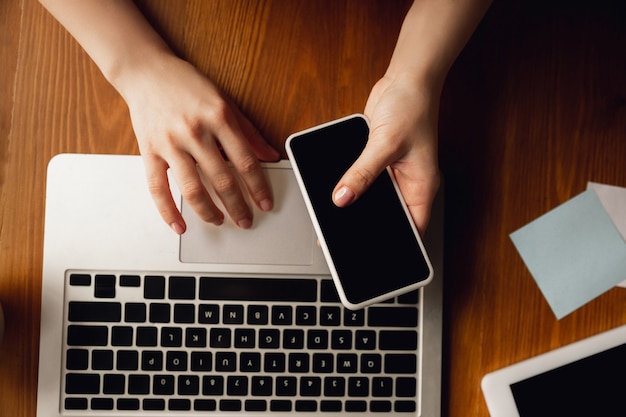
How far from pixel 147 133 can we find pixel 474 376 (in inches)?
18.0

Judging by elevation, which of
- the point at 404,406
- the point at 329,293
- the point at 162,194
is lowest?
the point at 404,406

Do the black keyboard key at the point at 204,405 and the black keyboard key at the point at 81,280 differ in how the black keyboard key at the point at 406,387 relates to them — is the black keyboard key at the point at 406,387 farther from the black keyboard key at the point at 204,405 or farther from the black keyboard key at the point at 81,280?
the black keyboard key at the point at 81,280

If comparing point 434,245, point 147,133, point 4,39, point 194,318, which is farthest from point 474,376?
point 4,39

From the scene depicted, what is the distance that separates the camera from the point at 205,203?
0.57 meters

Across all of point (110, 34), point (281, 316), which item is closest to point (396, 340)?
point (281, 316)

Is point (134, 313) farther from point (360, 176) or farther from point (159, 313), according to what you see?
point (360, 176)

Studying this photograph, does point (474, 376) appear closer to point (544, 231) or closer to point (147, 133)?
point (544, 231)

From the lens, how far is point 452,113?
0.63 metres

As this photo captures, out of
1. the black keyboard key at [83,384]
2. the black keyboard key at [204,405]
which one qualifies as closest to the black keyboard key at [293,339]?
the black keyboard key at [204,405]

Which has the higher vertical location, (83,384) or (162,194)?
(162,194)

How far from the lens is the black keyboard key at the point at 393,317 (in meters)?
0.59

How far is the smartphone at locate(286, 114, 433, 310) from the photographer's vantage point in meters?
0.53

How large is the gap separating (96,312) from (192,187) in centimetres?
17

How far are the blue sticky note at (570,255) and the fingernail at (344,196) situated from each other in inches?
8.7
